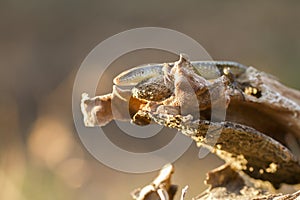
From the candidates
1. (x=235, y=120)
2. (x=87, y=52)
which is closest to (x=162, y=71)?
(x=235, y=120)

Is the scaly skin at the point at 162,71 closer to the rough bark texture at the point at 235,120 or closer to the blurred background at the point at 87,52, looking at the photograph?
the rough bark texture at the point at 235,120

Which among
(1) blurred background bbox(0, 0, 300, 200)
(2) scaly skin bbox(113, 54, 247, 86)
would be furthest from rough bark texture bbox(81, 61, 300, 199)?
(1) blurred background bbox(0, 0, 300, 200)

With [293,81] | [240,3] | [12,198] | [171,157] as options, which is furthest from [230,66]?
[240,3]

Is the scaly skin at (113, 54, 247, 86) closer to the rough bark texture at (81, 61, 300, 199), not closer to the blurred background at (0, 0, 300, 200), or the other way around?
the rough bark texture at (81, 61, 300, 199)

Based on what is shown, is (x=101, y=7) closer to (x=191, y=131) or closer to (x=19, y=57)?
(x=19, y=57)

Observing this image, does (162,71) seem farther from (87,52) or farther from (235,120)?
(87,52)

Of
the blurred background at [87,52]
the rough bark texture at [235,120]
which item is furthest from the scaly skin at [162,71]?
the blurred background at [87,52]

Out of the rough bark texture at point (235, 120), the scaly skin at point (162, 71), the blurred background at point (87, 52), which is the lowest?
the rough bark texture at point (235, 120)

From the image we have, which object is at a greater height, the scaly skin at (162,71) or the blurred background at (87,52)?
the blurred background at (87,52)

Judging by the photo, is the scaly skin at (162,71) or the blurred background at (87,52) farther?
the blurred background at (87,52)
